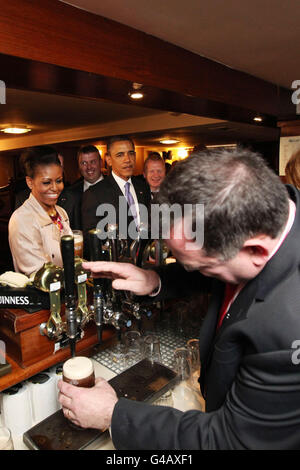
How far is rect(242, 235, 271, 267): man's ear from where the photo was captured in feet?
2.66

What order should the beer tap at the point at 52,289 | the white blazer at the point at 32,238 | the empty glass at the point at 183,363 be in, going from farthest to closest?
the white blazer at the point at 32,238 < the empty glass at the point at 183,363 < the beer tap at the point at 52,289

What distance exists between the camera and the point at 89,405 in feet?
3.28

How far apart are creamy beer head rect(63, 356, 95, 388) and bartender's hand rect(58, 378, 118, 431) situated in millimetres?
35

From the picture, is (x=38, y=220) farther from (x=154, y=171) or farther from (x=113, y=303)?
(x=154, y=171)

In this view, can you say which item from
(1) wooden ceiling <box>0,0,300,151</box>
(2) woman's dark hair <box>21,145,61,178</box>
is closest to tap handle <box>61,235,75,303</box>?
(1) wooden ceiling <box>0,0,300,151</box>

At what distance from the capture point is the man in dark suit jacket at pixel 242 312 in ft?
2.51

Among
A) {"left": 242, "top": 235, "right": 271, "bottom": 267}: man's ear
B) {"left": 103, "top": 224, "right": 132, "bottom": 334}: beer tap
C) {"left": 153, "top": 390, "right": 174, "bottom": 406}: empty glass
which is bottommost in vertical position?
{"left": 153, "top": 390, "right": 174, "bottom": 406}: empty glass

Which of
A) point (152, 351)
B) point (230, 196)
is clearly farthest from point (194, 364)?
point (230, 196)

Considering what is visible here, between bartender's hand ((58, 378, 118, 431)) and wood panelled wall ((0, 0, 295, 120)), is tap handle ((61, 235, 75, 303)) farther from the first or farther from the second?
wood panelled wall ((0, 0, 295, 120))

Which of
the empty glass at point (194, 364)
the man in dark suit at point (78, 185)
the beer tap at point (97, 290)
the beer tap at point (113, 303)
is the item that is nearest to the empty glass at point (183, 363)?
the empty glass at point (194, 364)

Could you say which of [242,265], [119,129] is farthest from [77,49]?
[119,129]

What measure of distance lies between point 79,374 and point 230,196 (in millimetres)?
759

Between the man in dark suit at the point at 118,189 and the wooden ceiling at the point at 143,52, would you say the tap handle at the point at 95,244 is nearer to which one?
the wooden ceiling at the point at 143,52

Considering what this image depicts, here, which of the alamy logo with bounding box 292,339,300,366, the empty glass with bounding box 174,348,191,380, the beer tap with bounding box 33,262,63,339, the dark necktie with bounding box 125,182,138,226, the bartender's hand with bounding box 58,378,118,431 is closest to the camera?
the alamy logo with bounding box 292,339,300,366
